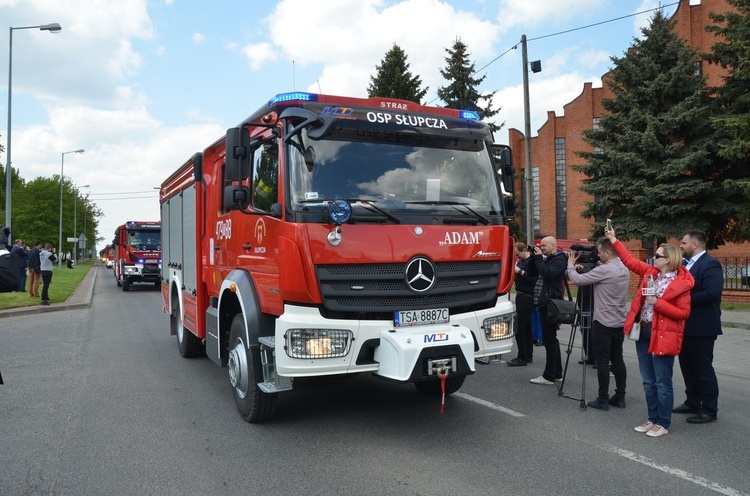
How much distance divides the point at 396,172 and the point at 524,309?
12.3 ft

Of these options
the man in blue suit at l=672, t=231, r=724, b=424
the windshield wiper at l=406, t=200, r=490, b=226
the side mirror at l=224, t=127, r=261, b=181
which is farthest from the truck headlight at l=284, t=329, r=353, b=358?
the man in blue suit at l=672, t=231, r=724, b=424

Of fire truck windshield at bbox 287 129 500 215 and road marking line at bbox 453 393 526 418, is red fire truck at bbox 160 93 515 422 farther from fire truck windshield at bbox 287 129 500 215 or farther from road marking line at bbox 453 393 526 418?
Result: road marking line at bbox 453 393 526 418

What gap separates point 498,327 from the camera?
Result: 542 cm

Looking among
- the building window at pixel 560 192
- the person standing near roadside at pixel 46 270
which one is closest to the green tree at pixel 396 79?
the building window at pixel 560 192

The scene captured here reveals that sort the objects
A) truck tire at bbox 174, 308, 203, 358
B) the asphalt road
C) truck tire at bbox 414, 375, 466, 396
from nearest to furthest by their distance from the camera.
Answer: the asphalt road → truck tire at bbox 414, 375, 466, 396 → truck tire at bbox 174, 308, 203, 358

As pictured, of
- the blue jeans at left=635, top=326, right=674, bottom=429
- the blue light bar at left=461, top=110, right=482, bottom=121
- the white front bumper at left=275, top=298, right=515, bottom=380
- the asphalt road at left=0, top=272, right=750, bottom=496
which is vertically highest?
the blue light bar at left=461, top=110, right=482, bottom=121

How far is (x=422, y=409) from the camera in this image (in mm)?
6035

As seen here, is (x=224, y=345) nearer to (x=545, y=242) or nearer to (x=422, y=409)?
(x=422, y=409)

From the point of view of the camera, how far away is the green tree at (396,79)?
3594 centimetres

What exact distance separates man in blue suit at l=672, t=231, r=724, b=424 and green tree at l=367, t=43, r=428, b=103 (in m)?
31.5

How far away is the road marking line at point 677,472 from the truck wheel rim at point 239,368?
3130mm

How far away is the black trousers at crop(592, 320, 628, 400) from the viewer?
5.97 metres

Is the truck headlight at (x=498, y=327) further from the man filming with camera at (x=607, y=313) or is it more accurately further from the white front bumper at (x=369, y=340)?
the man filming with camera at (x=607, y=313)

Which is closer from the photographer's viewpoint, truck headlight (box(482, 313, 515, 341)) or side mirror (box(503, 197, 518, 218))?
truck headlight (box(482, 313, 515, 341))
